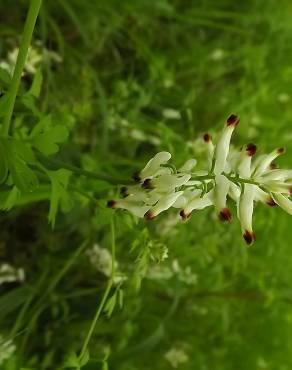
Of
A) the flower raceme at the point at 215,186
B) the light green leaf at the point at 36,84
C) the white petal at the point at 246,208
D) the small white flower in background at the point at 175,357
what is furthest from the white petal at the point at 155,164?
the small white flower in background at the point at 175,357

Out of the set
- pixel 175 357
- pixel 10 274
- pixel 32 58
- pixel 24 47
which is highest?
pixel 32 58

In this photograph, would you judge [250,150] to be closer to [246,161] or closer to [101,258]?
[246,161]

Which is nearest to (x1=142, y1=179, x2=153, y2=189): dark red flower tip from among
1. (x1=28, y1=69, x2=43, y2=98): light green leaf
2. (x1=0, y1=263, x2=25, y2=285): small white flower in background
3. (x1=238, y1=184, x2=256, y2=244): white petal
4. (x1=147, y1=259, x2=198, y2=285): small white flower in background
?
(x1=238, y1=184, x2=256, y2=244): white petal

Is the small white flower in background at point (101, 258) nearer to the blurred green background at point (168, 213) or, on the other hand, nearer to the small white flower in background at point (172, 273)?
the blurred green background at point (168, 213)

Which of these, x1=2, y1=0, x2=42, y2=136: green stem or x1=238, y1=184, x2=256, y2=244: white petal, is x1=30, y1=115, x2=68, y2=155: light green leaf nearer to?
x1=2, y1=0, x2=42, y2=136: green stem

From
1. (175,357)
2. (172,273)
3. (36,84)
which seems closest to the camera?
(36,84)

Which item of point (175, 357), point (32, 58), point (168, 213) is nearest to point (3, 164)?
point (32, 58)

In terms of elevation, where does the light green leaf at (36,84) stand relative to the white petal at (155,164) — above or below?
above
